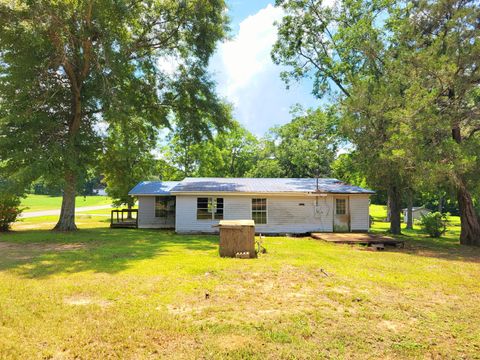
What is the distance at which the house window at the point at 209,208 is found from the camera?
19.0m

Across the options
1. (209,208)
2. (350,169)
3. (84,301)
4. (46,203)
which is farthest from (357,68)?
(46,203)

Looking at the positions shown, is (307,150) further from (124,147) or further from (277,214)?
(124,147)

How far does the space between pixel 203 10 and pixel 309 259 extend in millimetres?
15946

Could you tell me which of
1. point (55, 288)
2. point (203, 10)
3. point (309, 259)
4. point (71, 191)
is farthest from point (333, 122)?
point (55, 288)

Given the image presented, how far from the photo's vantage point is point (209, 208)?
1902 cm

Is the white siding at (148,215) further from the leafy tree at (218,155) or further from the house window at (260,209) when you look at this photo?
the leafy tree at (218,155)

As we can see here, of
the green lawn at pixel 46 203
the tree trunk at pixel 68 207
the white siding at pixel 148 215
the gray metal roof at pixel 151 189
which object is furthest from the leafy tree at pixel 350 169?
the green lawn at pixel 46 203

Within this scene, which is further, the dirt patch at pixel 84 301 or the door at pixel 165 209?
the door at pixel 165 209

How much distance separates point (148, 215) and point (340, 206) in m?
13.2

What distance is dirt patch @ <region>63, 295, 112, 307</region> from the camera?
20.2 feet

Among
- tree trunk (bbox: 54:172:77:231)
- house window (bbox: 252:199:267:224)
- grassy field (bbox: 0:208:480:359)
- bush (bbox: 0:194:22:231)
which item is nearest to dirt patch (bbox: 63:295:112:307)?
grassy field (bbox: 0:208:480:359)

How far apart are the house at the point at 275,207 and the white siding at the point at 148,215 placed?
3.95 m

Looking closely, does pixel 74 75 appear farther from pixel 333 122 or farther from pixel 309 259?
pixel 333 122

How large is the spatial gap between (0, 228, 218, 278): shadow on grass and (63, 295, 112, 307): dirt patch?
2.39m
